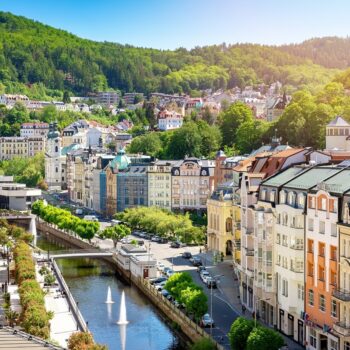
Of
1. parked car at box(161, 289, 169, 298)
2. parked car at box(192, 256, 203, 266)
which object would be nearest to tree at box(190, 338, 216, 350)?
parked car at box(161, 289, 169, 298)

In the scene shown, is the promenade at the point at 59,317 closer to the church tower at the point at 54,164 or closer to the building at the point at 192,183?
the building at the point at 192,183

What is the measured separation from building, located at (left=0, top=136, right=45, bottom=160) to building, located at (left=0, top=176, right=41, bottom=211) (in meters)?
50.2

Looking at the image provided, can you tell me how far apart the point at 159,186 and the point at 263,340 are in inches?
2530

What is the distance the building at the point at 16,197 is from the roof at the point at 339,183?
262ft

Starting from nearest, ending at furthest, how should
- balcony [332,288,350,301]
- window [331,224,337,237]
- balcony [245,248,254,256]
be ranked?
1. balcony [332,288,350,301]
2. window [331,224,337,237]
3. balcony [245,248,254,256]

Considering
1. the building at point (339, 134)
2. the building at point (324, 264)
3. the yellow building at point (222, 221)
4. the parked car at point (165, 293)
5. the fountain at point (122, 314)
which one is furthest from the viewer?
the building at point (339, 134)

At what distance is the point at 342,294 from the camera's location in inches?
1441

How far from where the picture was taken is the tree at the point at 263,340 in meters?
35.4

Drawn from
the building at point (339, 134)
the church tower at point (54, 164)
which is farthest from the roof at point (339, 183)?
the church tower at point (54, 164)

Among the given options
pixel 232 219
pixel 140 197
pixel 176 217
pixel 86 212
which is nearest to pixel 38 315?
pixel 232 219

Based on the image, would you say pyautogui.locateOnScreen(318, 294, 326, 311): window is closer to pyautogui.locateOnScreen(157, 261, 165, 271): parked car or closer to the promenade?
the promenade

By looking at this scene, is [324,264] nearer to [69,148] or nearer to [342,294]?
[342,294]

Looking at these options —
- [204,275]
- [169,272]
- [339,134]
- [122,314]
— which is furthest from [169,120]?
[122,314]

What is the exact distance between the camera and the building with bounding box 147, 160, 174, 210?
325 ft
